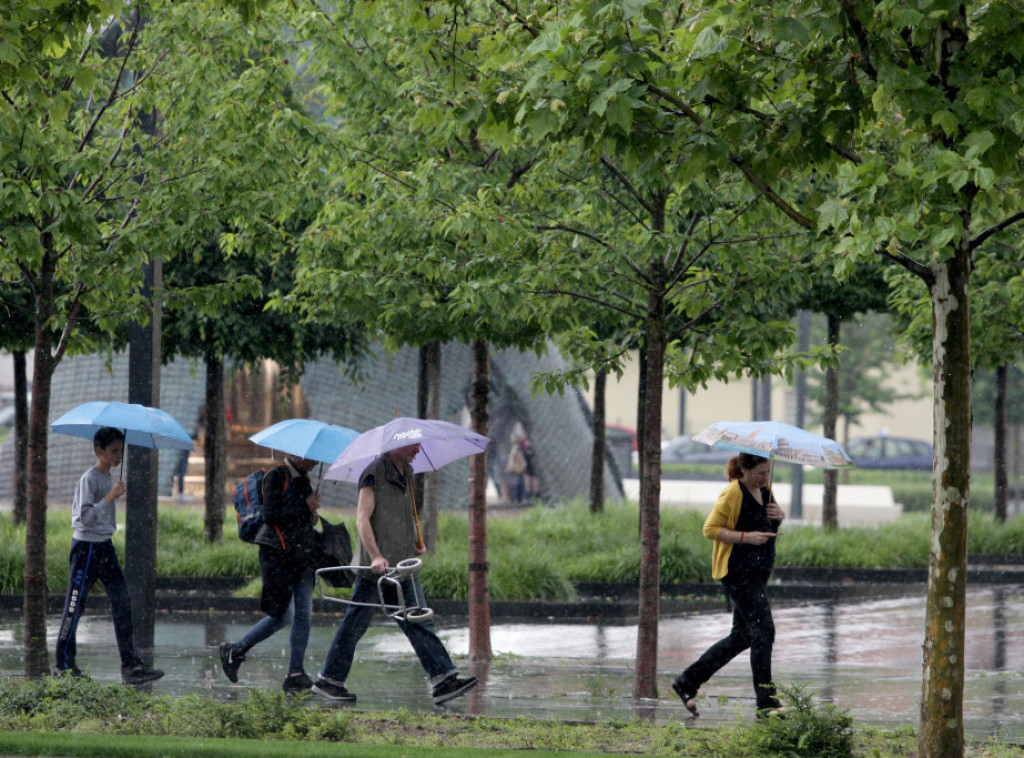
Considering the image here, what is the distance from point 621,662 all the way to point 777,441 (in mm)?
2674

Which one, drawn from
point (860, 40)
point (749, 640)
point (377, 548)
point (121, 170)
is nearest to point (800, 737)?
point (749, 640)

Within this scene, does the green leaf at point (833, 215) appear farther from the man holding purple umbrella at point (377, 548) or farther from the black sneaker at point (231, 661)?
the black sneaker at point (231, 661)

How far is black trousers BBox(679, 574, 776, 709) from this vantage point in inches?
302

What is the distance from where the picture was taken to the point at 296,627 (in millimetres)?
8711

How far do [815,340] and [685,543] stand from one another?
2924cm

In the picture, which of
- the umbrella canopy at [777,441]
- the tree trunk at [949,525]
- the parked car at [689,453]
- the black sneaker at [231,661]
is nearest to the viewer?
the tree trunk at [949,525]

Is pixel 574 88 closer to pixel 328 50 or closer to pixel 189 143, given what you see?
pixel 189 143

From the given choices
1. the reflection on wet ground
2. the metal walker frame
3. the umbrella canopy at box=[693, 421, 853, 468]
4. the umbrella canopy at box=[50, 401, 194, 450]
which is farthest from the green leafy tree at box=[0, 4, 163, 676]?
the umbrella canopy at box=[693, 421, 853, 468]

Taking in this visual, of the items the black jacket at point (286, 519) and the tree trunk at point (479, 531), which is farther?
the tree trunk at point (479, 531)

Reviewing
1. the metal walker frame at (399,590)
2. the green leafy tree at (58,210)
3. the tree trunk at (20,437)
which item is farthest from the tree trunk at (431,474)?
the metal walker frame at (399,590)

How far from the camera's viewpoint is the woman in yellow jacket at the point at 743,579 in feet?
25.2

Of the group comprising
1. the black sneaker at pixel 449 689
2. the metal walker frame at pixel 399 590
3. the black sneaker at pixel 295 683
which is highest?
the metal walker frame at pixel 399 590

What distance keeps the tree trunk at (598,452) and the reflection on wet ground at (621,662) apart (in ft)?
14.7

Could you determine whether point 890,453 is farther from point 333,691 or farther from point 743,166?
point 743,166
